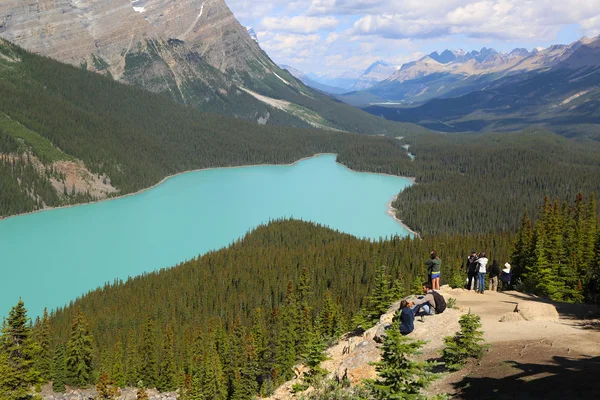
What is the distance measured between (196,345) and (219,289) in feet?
87.0

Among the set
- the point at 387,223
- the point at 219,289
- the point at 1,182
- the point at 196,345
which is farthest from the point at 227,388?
the point at 1,182

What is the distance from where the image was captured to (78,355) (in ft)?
216

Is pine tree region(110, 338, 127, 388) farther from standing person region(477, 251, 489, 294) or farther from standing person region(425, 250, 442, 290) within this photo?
standing person region(477, 251, 489, 294)

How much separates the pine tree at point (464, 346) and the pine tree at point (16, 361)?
3458cm

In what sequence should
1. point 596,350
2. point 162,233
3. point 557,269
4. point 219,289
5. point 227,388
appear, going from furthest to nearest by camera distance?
point 162,233, point 219,289, point 227,388, point 557,269, point 596,350

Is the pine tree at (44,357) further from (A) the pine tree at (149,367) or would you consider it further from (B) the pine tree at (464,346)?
(B) the pine tree at (464,346)

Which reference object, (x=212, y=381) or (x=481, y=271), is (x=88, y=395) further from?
(x=481, y=271)

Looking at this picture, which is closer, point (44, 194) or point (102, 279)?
point (102, 279)

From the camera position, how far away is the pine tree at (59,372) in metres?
66.1

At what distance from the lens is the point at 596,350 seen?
25.8 metres

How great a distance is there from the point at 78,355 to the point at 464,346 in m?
53.6

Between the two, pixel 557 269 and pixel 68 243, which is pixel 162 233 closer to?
pixel 68 243

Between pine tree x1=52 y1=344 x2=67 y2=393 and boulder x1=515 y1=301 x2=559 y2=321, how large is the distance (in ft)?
178

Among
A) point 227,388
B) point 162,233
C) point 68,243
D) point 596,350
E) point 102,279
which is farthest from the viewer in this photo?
point 162,233
